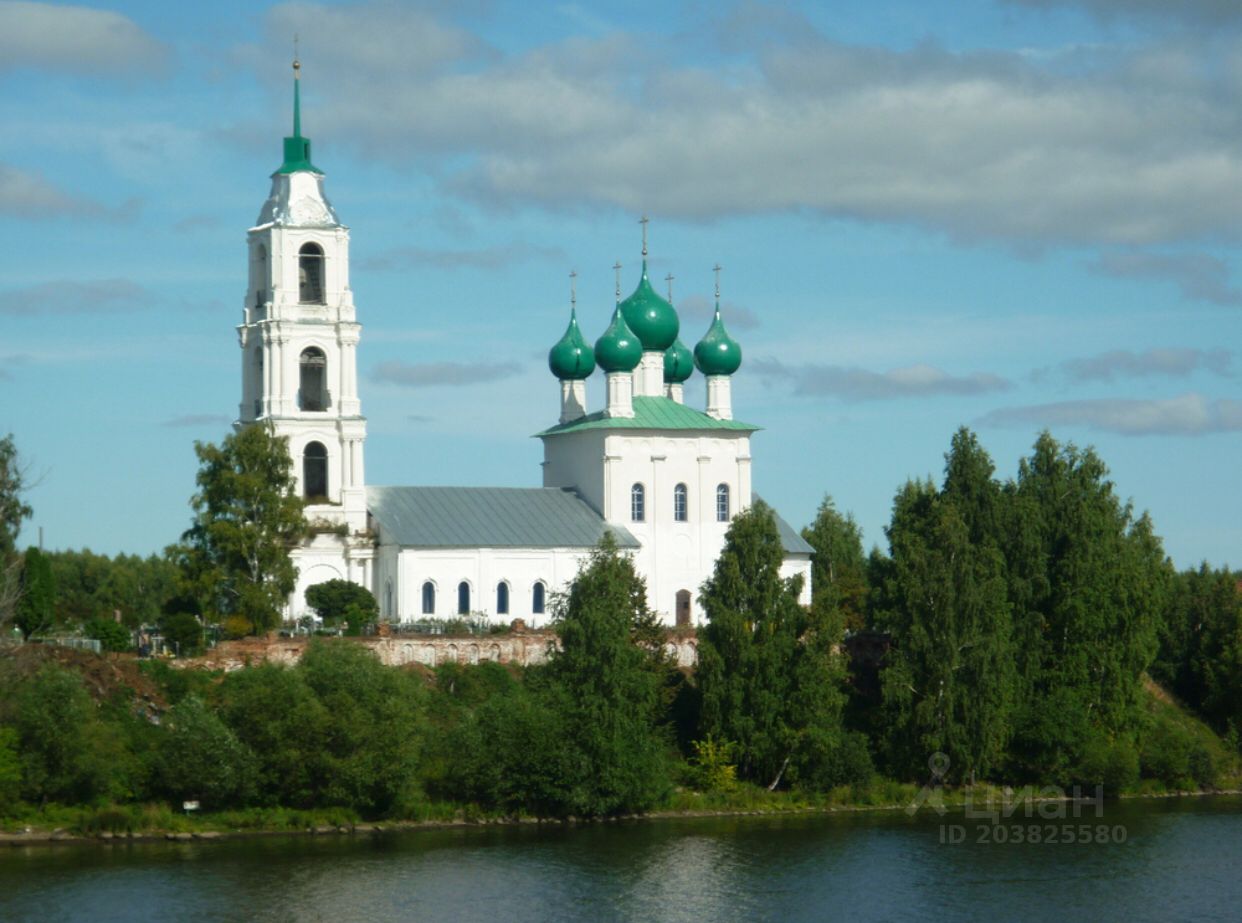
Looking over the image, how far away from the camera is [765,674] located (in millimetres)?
45625

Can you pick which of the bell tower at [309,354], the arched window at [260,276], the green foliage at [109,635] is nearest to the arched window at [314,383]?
the bell tower at [309,354]

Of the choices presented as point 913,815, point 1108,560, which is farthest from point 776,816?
point 1108,560

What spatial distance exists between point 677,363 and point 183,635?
61.1ft

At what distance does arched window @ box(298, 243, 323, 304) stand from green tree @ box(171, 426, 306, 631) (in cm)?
447

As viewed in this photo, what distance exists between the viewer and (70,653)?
142 ft

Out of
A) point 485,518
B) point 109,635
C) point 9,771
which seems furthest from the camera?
point 485,518

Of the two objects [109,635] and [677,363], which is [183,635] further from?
[677,363]

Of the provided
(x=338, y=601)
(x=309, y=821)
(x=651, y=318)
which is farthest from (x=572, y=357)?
(x=309, y=821)

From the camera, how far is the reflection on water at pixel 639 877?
34.8 m

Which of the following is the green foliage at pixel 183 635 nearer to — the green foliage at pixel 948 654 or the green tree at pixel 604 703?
the green tree at pixel 604 703

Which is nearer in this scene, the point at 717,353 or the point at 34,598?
the point at 34,598

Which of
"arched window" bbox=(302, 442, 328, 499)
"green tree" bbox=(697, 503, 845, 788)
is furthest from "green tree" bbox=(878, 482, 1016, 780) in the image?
"arched window" bbox=(302, 442, 328, 499)

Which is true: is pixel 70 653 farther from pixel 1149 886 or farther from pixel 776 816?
pixel 1149 886

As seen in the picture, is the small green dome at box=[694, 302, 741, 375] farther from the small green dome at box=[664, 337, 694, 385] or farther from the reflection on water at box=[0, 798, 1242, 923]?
the reflection on water at box=[0, 798, 1242, 923]
